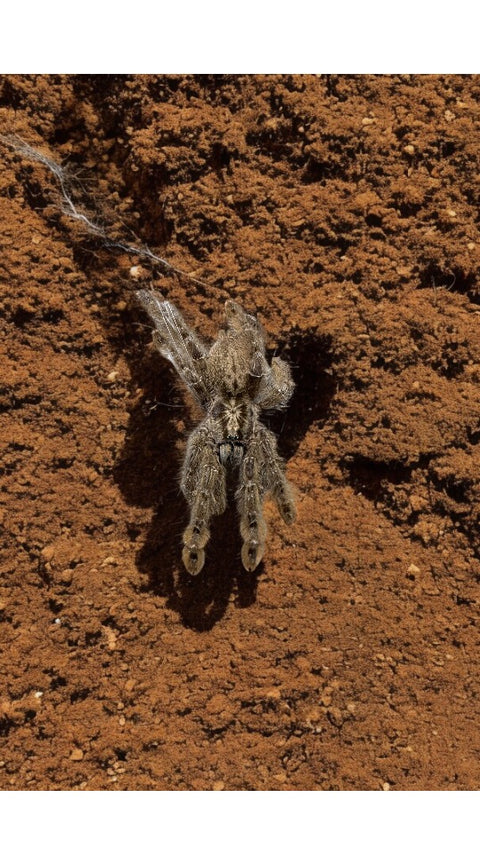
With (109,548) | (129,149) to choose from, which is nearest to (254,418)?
(109,548)

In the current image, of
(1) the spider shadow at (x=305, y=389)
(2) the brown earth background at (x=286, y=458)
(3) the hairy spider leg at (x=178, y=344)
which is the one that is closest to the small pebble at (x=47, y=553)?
(2) the brown earth background at (x=286, y=458)

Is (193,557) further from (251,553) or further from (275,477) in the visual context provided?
(275,477)

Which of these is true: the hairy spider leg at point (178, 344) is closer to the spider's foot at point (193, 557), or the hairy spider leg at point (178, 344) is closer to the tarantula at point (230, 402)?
the tarantula at point (230, 402)

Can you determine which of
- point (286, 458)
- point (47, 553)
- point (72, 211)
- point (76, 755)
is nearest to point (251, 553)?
point (286, 458)

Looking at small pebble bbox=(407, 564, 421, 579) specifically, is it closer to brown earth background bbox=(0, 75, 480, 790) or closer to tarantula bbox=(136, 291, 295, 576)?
brown earth background bbox=(0, 75, 480, 790)

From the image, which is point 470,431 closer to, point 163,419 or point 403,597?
point 403,597

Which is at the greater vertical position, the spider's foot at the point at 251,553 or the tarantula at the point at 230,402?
the tarantula at the point at 230,402

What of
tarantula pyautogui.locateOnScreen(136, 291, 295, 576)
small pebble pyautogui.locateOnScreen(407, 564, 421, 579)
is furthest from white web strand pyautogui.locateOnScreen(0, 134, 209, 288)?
small pebble pyautogui.locateOnScreen(407, 564, 421, 579)

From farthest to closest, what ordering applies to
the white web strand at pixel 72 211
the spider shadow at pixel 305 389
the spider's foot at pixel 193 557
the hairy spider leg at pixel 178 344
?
the spider shadow at pixel 305 389, the white web strand at pixel 72 211, the hairy spider leg at pixel 178 344, the spider's foot at pixel 193 557
